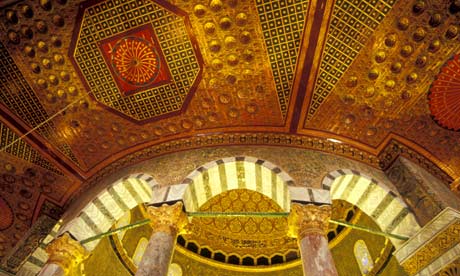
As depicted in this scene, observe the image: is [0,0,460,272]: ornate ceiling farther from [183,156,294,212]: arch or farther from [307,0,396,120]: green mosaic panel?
Result: [183,156,294,212]: arch

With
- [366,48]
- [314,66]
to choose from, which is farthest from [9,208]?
[366,48]

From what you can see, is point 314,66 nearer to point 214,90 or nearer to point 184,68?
point 214,90

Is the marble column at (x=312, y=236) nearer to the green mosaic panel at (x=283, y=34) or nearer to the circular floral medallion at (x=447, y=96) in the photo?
the green mosaic panel at (x=283, y=34)

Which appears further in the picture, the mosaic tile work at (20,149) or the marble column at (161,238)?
the mosaic tile work at (20,149)

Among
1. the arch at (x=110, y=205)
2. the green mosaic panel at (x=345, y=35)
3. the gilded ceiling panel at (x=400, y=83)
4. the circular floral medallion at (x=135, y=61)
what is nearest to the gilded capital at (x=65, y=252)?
the arch at (x=110, y=205)

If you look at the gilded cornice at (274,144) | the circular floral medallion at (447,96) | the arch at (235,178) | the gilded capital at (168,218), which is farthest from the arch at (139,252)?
the circular floral medallion at (447,96)

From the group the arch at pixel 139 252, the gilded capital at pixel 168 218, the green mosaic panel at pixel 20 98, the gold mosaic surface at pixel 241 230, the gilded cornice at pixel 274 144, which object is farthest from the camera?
the gold mosaic surface at pixel 241 230

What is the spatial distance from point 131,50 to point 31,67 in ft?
7.06

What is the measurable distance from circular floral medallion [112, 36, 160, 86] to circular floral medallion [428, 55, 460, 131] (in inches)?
226

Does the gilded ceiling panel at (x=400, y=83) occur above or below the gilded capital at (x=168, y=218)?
above

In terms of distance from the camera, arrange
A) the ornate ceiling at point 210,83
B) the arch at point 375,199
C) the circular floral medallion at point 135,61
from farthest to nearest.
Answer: the circular floral medallion at point 135,61, the ornate ceiling at point 210,83, the arch at point 375,199

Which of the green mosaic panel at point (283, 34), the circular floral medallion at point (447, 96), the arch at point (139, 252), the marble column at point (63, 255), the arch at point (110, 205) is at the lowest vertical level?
the marble column at point (63, 255)

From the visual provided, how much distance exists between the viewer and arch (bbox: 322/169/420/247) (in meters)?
5.43

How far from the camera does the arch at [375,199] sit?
5434 mm
